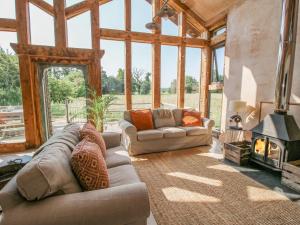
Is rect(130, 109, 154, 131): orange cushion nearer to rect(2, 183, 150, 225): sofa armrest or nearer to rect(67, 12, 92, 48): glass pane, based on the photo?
rect(67, 12, 92, 48): glass pane

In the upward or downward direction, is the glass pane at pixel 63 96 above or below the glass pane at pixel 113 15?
below

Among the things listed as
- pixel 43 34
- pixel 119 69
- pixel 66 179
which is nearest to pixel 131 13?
pixel 119 69

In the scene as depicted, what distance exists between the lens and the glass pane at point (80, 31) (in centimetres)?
417

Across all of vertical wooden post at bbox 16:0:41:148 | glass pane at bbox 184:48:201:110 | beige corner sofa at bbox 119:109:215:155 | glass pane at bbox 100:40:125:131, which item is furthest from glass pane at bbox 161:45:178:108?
vertical wooden post at bbox 16:0:41:148

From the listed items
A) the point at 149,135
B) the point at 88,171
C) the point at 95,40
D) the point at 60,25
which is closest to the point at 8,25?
the point at 60,25

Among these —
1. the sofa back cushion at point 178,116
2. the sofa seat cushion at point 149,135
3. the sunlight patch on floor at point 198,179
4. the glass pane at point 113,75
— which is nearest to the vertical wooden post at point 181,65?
the sofa back cushion at point 178,116

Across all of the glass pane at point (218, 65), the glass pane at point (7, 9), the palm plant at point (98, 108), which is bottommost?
the palm plant at point (98, 108)

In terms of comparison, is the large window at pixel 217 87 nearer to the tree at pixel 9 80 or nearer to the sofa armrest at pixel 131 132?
the sofa armrest at pixel 131 132

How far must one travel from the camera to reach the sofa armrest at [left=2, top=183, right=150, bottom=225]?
3.35 feet

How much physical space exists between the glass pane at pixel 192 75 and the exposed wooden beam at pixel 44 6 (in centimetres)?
363

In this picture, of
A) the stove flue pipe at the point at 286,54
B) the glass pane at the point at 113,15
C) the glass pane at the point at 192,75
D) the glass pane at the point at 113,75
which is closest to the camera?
the stove flue pipe at the point at 286,54

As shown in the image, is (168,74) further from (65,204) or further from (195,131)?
(65,204)

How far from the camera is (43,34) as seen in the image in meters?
3.99

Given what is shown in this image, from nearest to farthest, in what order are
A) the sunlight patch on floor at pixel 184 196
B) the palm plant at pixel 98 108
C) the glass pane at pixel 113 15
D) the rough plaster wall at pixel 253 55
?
the sunlight patch on floor at pixel 184 196
the rough plaster wall at pixel 253 55
the palm plant at pixel 98 108
the glass pane at pixel 113 15
